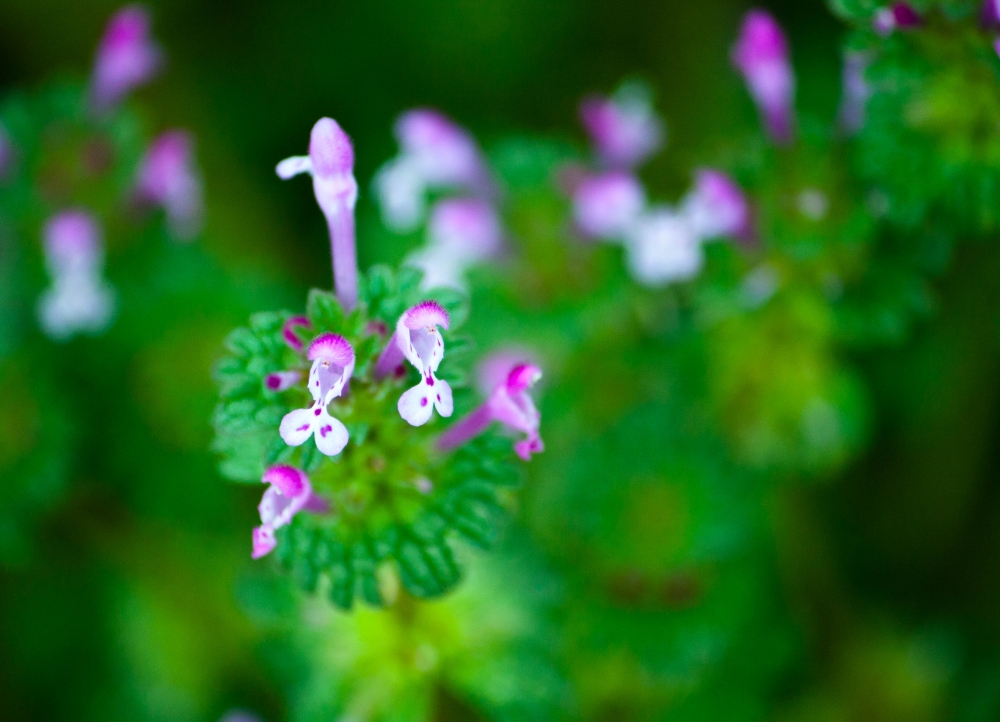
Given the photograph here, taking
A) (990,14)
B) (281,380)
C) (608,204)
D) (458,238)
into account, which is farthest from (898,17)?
(281,380)

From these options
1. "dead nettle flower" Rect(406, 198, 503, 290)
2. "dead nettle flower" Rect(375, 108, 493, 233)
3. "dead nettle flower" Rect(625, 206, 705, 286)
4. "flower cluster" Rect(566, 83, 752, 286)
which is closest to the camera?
"flower cluster" Rect(566, 83, 752, 286)

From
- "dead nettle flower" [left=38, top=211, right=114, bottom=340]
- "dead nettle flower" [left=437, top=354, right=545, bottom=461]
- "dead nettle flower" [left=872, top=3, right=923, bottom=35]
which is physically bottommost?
"dead nettle flower" [left=437, top=354, right=545, bottom=461]

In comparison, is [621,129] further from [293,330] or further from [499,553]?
[293,330]

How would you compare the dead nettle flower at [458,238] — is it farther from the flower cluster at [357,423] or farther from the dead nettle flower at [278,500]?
the dead nettle flower at [278,500]

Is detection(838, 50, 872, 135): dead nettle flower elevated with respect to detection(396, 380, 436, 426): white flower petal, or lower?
elevated

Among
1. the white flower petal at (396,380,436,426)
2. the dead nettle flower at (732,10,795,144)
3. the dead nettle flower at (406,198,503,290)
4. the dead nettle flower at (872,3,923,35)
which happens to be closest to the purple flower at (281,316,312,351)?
the white flower petal at (396,380,436,426)

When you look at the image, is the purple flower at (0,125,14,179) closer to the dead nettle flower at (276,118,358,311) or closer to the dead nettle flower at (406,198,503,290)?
the dead nettle flower at (406,198,503,290)
